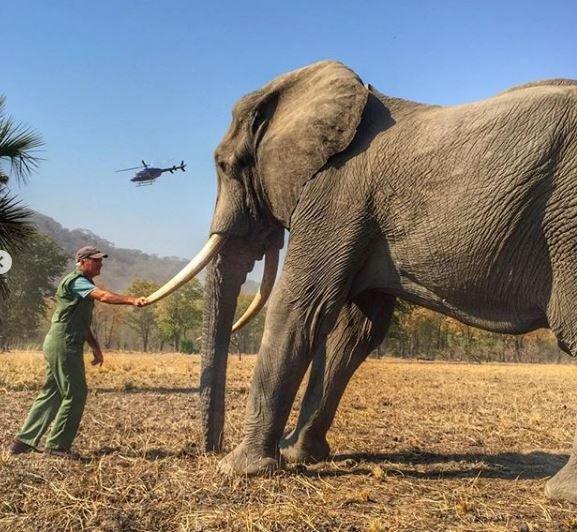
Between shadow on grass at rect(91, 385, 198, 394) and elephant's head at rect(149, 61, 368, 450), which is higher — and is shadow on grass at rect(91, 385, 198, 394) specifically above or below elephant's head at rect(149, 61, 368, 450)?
below

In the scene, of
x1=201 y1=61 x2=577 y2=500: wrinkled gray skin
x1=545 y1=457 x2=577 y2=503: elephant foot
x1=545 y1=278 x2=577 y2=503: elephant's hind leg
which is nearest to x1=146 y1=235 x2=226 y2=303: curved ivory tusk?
x1=201 y1=61 x2=577 y2=500: wrinkled gray skin

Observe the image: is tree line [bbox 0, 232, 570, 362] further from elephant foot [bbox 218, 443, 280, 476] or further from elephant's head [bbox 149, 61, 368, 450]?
elephant foot [bbox 218, 443, 280, 476]

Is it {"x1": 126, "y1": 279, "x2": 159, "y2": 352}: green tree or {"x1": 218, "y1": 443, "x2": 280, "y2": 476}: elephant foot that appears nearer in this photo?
{"x1": 218, "y1": 443, "x2": 280, "y2": 476}: elephant foot

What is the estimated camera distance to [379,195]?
460 cm

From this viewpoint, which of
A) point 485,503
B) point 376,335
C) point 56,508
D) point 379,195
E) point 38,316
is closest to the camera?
point 56,508

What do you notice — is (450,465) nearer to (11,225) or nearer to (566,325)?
(566,325)

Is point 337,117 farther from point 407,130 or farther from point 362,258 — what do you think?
point 362,258

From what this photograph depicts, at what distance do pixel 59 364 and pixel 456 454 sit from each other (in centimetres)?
376

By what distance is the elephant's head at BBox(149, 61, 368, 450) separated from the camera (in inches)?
196

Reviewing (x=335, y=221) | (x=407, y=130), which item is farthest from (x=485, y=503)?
(x=407, y=130)

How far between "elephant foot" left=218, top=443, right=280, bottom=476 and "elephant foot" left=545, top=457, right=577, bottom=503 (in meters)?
1.95

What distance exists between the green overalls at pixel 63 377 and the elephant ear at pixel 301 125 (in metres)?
1.96

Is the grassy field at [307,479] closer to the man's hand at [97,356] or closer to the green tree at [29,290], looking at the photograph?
the man's hand at [97,356]

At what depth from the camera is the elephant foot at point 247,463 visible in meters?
4.61
